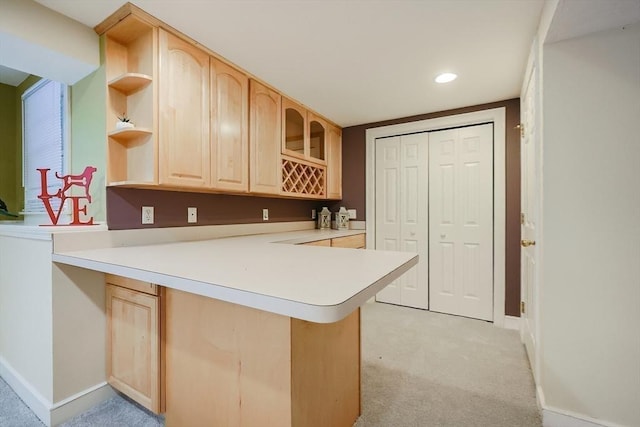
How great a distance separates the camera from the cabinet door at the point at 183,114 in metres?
1.69

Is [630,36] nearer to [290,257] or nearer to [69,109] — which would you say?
[290,257]

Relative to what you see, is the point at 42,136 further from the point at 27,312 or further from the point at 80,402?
the point at 80,402

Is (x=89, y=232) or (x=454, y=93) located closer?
(x=89, y=232)

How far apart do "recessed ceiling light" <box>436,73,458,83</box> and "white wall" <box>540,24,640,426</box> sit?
2.89 ft

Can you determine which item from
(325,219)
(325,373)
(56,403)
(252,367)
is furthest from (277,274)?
(325,219)

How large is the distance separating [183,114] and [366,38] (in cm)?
123

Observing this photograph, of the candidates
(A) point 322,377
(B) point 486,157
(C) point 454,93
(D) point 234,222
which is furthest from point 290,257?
(B) point 486,157

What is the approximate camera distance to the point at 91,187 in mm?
1774

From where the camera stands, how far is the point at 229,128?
6.95ft

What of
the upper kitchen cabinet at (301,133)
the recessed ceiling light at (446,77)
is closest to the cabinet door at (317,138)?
the upper kitchen cabinet at (301,133)

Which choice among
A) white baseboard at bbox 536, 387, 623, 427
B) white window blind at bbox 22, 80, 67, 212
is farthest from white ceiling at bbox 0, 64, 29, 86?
white baseboard at bbox 536, 387, 623, 427

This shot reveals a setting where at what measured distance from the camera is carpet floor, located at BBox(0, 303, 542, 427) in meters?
1.47

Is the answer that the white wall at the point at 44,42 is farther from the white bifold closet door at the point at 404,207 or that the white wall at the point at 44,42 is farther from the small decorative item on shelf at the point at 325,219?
the white bifold closet door at the point at 404,207

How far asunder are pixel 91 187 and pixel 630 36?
115 inches
